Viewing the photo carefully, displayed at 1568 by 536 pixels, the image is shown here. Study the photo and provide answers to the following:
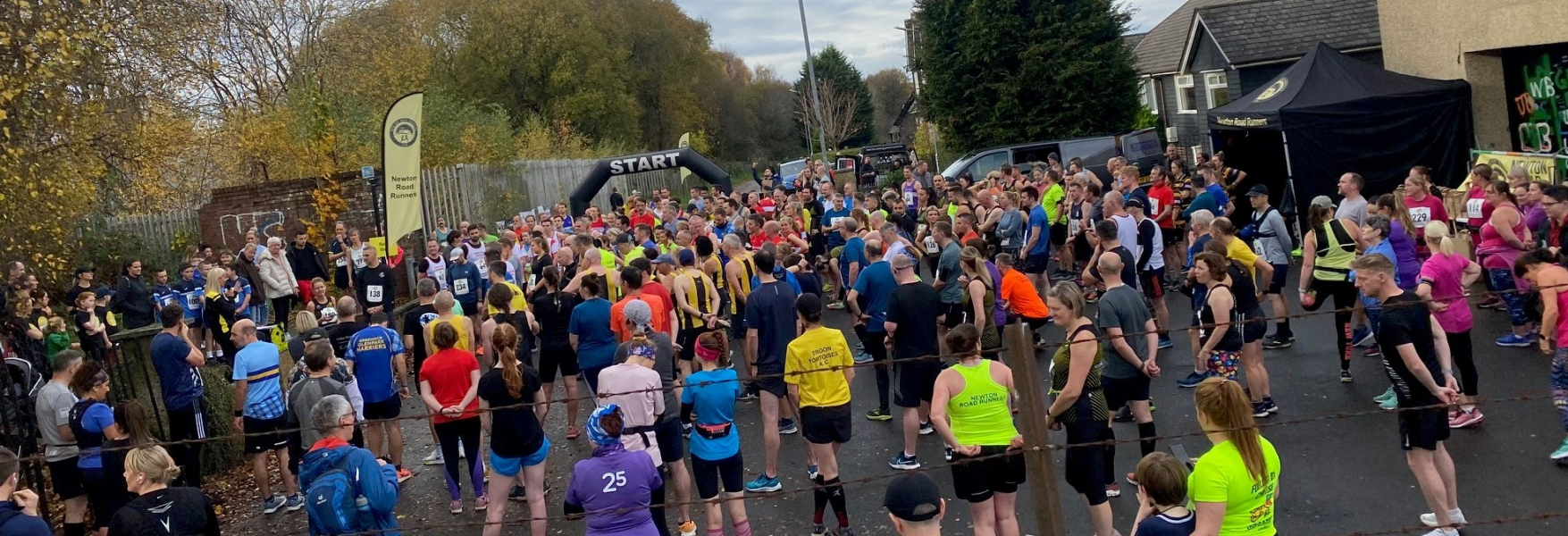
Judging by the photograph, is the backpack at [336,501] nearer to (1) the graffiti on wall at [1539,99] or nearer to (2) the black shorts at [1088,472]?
(2) the black shorts at [1088,472]

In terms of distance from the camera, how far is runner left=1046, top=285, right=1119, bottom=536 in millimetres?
5836

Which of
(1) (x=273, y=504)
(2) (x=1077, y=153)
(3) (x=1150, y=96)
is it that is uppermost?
(3) (x=1150, y=96)

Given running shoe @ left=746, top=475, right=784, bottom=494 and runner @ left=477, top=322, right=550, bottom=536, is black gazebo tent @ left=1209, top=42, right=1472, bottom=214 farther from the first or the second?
runner @ left=477, top=322, right=550, bottom=536

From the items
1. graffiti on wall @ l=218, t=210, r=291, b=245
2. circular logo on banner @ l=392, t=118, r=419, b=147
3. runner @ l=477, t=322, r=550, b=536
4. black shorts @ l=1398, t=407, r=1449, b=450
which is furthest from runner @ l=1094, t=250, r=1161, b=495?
graffiti on wall @ l=218, t=210, r=291, b=245

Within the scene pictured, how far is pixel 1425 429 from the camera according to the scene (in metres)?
5.65

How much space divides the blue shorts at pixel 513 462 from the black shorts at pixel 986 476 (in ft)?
8.55

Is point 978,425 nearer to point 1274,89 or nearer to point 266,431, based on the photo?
point 266,431

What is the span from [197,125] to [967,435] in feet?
89.1

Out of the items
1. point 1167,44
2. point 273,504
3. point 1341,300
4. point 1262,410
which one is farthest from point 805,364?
point 1167,44

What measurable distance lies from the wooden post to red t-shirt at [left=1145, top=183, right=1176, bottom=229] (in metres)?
9.64

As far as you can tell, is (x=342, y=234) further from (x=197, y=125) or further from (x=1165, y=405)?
(x=197, y=125)

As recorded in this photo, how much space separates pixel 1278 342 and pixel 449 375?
734 centimetres

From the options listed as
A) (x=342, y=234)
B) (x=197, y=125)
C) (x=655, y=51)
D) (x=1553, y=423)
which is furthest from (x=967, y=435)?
(x=655, y=51)

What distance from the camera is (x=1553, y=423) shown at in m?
7.48
